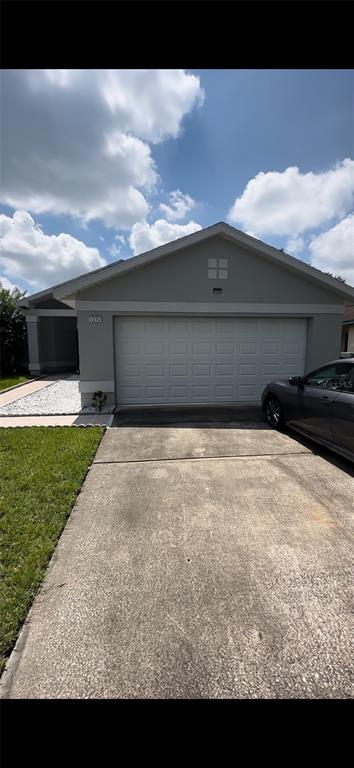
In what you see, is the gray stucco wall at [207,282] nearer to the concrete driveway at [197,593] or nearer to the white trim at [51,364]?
the concrete driveway at [197,593]

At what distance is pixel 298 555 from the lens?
109 inches

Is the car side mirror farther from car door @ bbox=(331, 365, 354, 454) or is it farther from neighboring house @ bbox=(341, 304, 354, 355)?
neighboring house @ bbox=(341, 304, 354, 355)

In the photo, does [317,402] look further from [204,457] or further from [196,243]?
[196,243]

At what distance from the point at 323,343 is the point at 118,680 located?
860 centimetres

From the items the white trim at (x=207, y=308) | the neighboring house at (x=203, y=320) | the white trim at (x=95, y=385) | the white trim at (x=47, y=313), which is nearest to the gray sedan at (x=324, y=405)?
the neighboring house at (x=203, y=320)

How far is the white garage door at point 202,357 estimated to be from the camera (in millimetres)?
8180

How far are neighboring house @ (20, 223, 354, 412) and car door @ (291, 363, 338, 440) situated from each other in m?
3.20

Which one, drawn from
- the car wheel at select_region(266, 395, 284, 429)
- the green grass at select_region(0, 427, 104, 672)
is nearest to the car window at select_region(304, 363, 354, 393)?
the car wheel at select_region(266, 395, 284, 429)

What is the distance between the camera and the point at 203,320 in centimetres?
829

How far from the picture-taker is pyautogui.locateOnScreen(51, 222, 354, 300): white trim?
7426mm

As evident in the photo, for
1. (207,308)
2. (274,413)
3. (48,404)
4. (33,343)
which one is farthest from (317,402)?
(33,343)

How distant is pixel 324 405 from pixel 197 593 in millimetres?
3415

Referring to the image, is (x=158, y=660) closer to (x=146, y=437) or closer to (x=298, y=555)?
(x=298, y=555)
